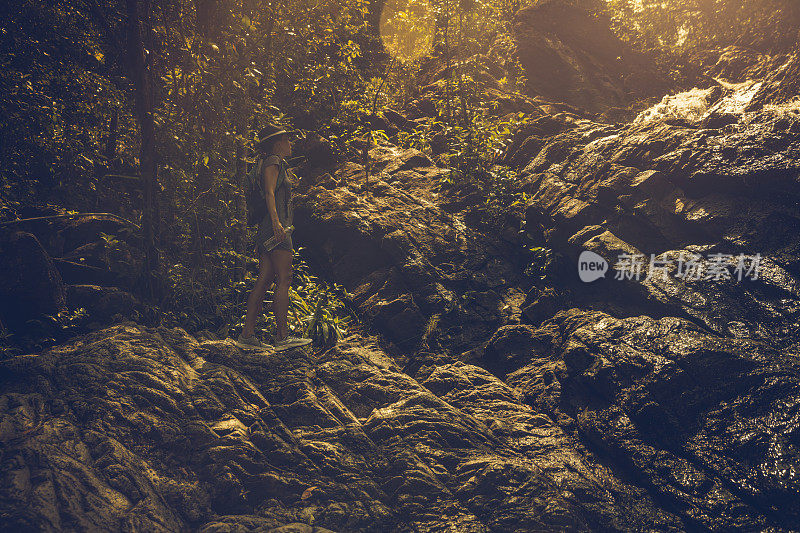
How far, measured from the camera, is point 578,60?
507 inches

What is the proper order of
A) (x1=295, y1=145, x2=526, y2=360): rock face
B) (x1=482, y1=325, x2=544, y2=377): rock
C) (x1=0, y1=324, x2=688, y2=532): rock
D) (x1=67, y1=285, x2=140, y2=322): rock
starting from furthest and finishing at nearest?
1. (x1=295, y1=145, x2=526, y2=360): rock face
2. (x1=482, y1=325, x2=544, y2=377): rock
3. (x1=67, y1=285, x2=140, y2=322): rock
4. (x1=0, y1=324, x2=688, y2=532): rock

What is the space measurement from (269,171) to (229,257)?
6.85 ft

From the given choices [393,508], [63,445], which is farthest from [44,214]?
[393,508]

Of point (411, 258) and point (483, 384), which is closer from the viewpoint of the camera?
point (483, 384)

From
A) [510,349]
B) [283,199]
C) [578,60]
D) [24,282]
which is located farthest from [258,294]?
[578,60]

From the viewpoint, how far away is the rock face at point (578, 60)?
1223 cm

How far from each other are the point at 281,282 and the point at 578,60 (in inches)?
410

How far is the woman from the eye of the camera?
19.3 feet

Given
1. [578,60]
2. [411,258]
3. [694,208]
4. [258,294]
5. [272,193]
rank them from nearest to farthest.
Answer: [272,193]
[258,294]
[694,208]
[411,258]
[578,60]

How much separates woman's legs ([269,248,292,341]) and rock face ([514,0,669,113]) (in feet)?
28.5

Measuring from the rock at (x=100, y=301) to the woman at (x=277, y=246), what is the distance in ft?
5.35

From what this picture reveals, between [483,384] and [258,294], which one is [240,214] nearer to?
[258,294]

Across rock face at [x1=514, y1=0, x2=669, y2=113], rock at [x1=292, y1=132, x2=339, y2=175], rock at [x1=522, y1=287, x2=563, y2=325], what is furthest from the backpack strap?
rock face at [x1=514, y1=0, x2=669, y2=113]

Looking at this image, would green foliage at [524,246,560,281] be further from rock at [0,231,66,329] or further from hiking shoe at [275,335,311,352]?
rock at [0,231,66,329]
